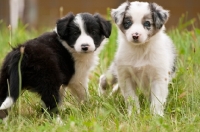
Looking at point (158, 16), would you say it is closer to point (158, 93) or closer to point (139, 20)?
point (139, 20)

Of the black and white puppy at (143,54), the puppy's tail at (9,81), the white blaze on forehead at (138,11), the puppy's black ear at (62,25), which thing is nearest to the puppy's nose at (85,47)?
the puppy's black ear at (62,25)

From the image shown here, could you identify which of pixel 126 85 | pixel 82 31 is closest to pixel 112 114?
pixel 126 85

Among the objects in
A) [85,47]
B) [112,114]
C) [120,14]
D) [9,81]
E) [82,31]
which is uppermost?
[120,14]

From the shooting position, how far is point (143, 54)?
4.75 m

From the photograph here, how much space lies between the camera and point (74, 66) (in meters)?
4.77

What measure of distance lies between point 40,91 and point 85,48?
0.68 meters

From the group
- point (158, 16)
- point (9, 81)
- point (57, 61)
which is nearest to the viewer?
point (9, 81)

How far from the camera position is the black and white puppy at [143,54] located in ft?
15.1

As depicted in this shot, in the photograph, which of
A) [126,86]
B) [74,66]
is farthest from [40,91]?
[126,86]

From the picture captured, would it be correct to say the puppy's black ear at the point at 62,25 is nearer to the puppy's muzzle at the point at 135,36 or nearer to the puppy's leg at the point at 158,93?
the puppy's muzzle at the point at 135,36

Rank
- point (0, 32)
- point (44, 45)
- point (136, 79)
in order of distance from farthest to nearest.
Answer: point (0, 32) → point (136, 79) → point (44, 45)

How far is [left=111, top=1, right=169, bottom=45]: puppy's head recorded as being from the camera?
452 centimetres

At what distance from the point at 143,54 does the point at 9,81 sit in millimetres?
1316

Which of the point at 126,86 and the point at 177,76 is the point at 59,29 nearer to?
the point at 126,86
